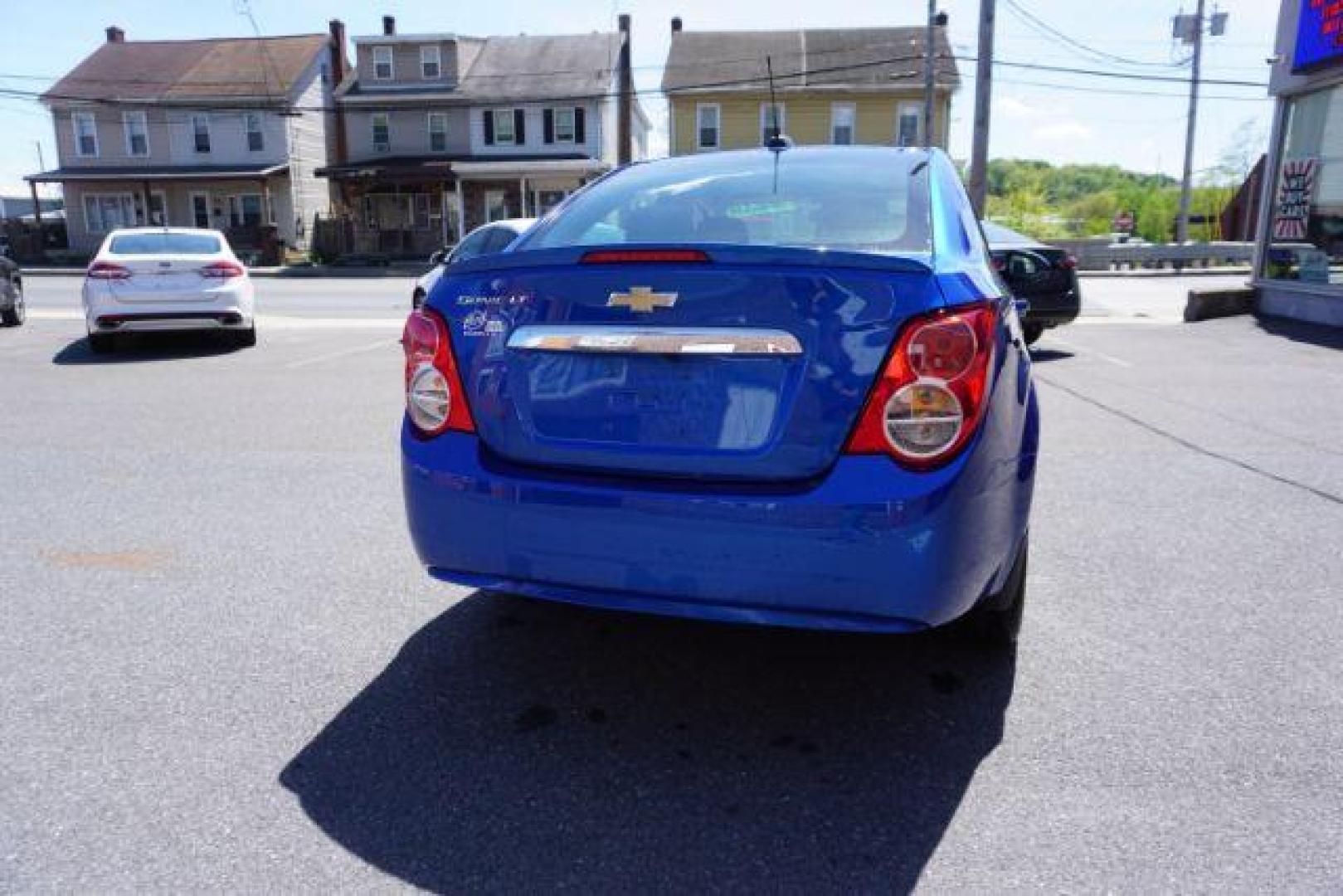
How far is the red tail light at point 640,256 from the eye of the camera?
255 cm

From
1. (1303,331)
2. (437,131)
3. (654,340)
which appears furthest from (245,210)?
(654,340)

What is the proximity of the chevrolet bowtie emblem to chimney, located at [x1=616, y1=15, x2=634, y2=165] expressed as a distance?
4033cm

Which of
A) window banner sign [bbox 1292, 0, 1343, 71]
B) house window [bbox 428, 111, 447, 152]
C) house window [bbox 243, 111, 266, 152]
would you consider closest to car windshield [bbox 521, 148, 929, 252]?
window banner sign [bbox 1292, 0, 1343, 71]

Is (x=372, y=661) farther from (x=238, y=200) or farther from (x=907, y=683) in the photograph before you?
(x=238, y=200)

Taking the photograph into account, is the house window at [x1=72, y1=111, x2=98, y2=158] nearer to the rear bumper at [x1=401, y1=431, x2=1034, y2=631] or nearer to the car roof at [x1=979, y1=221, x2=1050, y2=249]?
the car roof at [x1=979, y1=221, x2=1050, y2=249]

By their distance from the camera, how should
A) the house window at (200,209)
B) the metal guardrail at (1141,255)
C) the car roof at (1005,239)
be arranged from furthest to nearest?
the house window at (200,209)
the metal guardrail at (1141,255)
the car roof at (1005,239)

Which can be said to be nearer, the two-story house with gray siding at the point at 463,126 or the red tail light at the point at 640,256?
the red tail light at the point at 640,256

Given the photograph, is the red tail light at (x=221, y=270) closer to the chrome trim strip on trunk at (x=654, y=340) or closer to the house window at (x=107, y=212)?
the chrome trim strip on trunk at (x=654, y=340)

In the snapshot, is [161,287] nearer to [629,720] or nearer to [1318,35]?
[629,720]

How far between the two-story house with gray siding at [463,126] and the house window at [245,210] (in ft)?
11.9

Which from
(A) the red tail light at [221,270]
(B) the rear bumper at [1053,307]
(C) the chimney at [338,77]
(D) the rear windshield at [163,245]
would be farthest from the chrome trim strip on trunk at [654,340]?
(C) the chimney at [338,77]

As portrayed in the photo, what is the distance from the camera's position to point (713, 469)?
99.3 inches

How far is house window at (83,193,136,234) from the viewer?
41.8m

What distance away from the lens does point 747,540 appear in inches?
96.2
